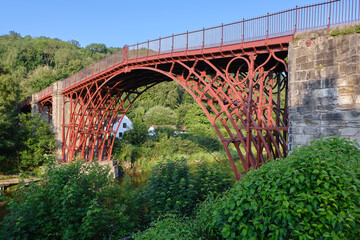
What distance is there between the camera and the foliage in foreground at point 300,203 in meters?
3.02

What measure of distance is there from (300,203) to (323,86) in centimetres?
395

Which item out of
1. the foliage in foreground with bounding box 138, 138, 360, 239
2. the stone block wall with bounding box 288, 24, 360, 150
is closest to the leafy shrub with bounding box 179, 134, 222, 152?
the stone block wall with bounding box 288, 24, 360, 150

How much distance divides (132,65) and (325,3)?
10.7 metres

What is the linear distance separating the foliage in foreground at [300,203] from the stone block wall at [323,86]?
82.0 inches

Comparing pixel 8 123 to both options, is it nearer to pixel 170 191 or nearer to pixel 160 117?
pixel 170 191

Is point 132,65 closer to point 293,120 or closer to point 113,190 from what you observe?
point 113,190

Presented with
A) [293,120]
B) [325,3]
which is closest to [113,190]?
[293,120]

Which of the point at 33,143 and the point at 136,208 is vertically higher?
the point at 33,143

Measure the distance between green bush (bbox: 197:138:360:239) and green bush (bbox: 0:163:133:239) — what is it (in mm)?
3774

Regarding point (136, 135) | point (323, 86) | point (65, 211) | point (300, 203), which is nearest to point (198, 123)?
point (136, 135)

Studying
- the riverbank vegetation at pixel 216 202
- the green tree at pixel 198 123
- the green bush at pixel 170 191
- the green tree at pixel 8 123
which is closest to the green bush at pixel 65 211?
the riverbank vegetation at pixel 216 202

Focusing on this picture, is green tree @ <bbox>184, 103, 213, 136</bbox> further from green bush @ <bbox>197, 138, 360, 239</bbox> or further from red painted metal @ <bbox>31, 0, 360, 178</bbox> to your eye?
green bush @ <bbox>197, 138, 360, 239</bbox>

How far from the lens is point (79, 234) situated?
20.7 ft

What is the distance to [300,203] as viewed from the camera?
3123mm
